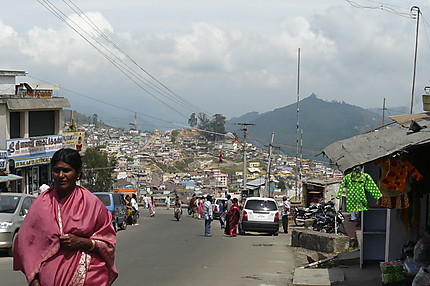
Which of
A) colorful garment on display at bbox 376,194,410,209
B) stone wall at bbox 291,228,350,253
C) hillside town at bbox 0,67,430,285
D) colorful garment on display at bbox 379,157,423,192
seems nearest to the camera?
hillside town at bbox 0,67,430,285

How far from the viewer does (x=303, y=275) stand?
43.0 ft

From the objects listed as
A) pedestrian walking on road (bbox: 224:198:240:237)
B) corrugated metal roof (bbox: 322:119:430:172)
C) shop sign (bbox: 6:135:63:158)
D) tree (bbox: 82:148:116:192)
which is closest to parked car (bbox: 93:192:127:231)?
pedestrian walking on road (bbox: 224:198:240:237)

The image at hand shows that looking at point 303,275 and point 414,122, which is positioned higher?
point 414,122

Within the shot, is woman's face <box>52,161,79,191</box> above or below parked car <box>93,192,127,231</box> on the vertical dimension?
above

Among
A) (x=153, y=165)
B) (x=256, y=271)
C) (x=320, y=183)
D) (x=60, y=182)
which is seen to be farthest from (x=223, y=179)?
(x=60, y=182)

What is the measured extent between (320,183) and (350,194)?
3442 centimetres

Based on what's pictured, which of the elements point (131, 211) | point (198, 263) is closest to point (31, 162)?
point (131, 211)

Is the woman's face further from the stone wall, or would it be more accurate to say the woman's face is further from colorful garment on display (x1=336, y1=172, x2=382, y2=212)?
the stone wall

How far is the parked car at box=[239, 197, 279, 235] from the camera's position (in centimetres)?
2758

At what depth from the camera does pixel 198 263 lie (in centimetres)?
1605

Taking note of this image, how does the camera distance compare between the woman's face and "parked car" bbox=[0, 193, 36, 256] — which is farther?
"parked car" bbox=[0, 193, 36, 256]

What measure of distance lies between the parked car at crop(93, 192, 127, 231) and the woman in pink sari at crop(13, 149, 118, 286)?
69.8 ft

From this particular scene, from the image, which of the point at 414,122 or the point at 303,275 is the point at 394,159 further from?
the point at 303,275

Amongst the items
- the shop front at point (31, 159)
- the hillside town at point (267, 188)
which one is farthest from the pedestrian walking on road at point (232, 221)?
the shop front at point (31, 159)
